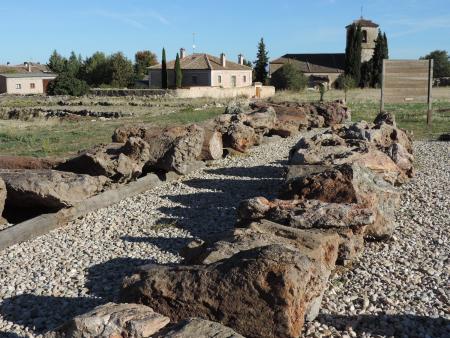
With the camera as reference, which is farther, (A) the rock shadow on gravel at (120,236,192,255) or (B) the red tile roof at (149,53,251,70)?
(B) the red tile roof at (149,53,251,70)

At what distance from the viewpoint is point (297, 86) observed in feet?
203

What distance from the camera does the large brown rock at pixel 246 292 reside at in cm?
473

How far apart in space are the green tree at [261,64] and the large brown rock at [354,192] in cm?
6537

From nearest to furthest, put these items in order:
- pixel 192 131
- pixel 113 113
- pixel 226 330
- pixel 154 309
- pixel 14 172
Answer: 1. pixel 226 330
2. pixel 154 309
3. pixel 14 172
4. pixel 192 131
5. pixel 113 113

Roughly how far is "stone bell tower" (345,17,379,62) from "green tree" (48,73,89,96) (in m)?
42.1

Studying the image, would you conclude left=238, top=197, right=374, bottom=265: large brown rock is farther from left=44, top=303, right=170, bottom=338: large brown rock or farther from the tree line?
the tree line

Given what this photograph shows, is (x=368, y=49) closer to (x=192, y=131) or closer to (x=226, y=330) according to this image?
(x=192, y=131)

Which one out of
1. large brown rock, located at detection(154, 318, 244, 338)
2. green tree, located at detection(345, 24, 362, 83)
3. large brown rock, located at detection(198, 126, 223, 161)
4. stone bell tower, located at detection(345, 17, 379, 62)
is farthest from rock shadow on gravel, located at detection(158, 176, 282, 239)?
stone bell tower, located at detection(345, 17, 379, 62)

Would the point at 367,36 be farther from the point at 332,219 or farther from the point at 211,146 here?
the point at 332,219

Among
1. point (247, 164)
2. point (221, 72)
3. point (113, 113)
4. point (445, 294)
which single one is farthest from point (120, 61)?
point (445, 294)

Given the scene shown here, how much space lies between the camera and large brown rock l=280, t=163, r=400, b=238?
317 inches

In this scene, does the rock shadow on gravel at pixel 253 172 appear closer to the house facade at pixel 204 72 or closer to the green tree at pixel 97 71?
the house facade at pixel 204 72

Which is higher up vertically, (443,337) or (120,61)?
(120,61)

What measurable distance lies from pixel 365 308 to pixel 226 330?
2.24 metres
